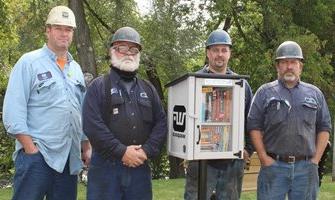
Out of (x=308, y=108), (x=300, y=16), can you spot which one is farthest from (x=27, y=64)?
(x=300, y=16)

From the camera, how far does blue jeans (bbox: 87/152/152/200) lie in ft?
14.0

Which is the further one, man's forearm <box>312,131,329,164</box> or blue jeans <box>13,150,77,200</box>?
man's forearm <box>312,131,329,164</box>

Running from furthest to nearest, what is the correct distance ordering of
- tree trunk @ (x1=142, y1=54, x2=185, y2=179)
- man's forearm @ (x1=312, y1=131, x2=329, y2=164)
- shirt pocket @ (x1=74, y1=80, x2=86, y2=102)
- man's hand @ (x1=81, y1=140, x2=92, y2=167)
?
tree trunk @ (x1=142, y1=54, x2=185, y2=179) < man's forearm @ (x1=312, y1=131, x2=329, y2=164) < man's hand @ (x1=81, y1=140, x2=92, y2=167) < shirt pocket @ (x1=74, y1=80, x2=86, y2=102)

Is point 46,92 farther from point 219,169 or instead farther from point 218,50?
Result: point 219,169

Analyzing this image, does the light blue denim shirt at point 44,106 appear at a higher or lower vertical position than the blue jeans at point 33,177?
higher

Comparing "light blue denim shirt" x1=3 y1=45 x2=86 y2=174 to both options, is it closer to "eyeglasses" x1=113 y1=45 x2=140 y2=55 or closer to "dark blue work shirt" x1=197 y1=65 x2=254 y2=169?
"eyeglasses" x1=113 y1=45 x2=140 y2=55

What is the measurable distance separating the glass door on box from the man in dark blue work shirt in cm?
37

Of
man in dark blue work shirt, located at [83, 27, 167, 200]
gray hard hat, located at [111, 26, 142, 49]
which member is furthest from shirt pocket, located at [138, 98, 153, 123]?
gray hard hat, located at [111, 26, 142, 49]

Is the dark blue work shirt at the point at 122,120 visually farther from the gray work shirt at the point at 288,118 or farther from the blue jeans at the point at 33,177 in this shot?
the gray work shirt at the point at 288,118

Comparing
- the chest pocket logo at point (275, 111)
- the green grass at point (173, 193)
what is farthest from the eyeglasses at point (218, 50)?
the green grass at point (173, 193)

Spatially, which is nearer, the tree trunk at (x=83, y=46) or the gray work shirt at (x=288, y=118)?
the gray work shirt at (x=288, y=118)

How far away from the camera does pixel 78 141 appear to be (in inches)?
178

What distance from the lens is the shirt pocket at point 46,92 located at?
4.25 metres

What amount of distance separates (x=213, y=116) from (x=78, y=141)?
3.95ft
